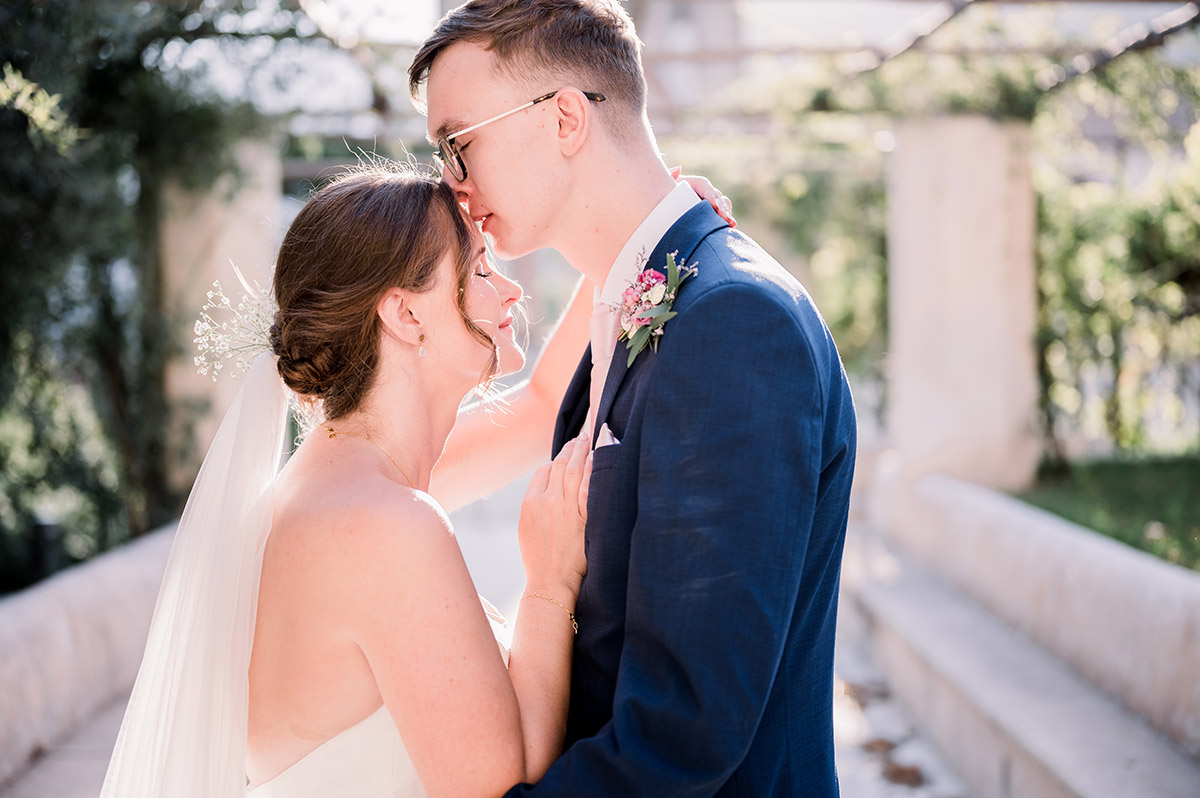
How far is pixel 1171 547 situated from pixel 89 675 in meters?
4.90

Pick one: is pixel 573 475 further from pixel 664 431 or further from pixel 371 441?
pixel 371 441

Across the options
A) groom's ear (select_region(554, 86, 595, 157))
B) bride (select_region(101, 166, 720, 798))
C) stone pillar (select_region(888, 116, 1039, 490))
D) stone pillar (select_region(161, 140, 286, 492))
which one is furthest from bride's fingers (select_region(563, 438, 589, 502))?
stone pillar (select_region(888, 116, 1039, 490))

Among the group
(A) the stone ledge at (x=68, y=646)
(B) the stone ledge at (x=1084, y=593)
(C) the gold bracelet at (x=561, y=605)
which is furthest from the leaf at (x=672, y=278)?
(A) the stone ledge at (x=68, y=646)

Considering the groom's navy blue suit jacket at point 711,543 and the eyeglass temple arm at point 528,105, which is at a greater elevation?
the eyeglass temple arm at point 528,105

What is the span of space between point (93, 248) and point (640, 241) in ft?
15.8

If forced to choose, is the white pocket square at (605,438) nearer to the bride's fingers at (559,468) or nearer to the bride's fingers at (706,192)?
the bride's fingers at (559,468)

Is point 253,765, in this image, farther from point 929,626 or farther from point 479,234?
point 929,626

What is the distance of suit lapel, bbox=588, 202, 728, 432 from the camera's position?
1782 mm

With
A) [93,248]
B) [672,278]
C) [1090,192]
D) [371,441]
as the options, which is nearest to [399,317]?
[371,441]

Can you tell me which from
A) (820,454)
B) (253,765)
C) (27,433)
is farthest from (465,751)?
(27,433)

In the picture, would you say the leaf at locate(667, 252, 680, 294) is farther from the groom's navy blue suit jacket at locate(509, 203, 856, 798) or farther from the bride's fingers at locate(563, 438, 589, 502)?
the bride's fingers at locate(563, 438, 589, 502)

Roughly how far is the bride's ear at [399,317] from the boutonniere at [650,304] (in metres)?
0.47

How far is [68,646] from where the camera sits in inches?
171

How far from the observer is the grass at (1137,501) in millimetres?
4988
